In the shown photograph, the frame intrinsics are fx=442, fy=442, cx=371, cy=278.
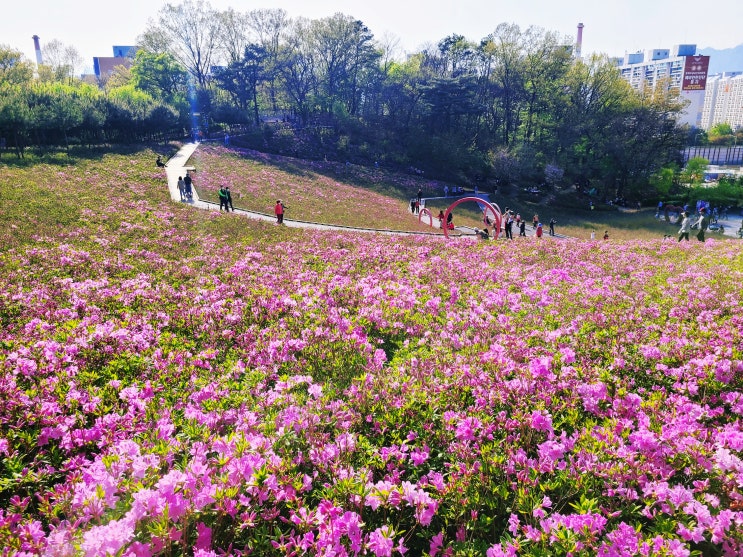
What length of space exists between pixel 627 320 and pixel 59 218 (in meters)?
18.1

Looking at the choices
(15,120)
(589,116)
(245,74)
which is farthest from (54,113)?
(589,116)

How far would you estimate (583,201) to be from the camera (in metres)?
55.1

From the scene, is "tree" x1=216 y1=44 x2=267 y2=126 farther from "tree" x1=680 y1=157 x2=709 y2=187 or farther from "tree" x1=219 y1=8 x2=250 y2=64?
"tree" x1=680 y1=157 x2=709 y2=187

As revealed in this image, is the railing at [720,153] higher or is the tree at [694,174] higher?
the railing at [720,153]

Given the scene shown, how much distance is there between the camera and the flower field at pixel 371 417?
3330 millimetres

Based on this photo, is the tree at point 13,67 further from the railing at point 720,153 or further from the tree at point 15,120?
the railing at point 720,153

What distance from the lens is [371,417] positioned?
4.84 meters

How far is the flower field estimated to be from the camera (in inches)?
131

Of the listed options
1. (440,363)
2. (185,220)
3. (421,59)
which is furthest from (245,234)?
(421,59)

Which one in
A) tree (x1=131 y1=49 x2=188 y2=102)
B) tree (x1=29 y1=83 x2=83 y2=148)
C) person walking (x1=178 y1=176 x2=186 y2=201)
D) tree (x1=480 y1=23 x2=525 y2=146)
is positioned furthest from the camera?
tree (x1=131 y1=49 x2=188 y2=102)

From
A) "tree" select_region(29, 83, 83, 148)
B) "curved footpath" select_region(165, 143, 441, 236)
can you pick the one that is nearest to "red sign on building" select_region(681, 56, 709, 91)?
"curved footpath" select_region(165, 143, 441, 236)

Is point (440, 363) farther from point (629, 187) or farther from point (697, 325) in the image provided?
point (629, 187)

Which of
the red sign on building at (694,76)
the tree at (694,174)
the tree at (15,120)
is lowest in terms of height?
the tree at (694,174)

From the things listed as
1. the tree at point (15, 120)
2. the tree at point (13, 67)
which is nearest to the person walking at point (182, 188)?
the tree at point (15, 120)
